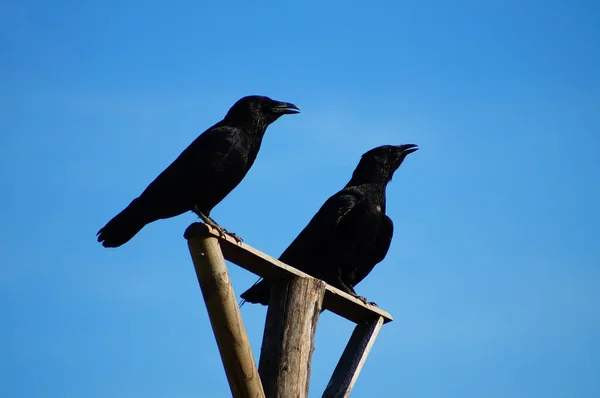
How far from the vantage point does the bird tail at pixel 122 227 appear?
255 inches

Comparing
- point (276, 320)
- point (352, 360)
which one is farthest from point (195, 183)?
point (276, 320)

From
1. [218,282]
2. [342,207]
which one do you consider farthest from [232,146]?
[218,282]

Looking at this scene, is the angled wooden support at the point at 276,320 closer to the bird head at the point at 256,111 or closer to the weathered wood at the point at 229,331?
the weathered wood at the point at 229,331

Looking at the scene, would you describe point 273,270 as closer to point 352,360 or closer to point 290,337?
point 290,337

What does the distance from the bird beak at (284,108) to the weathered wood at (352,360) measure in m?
2.70

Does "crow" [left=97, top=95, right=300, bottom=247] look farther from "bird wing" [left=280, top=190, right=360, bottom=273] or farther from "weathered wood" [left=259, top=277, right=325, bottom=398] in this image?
"weathered wood" [left=259, top=277, right=325, bottom=398]

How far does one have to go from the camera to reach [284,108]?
24.4ft

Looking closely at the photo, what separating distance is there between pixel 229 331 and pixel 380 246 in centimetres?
405

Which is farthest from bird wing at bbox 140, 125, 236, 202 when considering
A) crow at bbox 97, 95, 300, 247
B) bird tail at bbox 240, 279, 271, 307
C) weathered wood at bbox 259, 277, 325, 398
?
weathered wood at bbox 259, 277, 325, 398

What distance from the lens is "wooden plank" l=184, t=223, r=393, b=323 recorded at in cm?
418

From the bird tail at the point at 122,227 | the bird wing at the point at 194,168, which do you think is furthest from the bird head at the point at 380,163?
the bird tail at the point at 122,227

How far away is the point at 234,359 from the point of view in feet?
13.1

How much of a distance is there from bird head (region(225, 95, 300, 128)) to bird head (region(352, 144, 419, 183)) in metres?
1.15

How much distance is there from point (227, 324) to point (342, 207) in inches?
147
